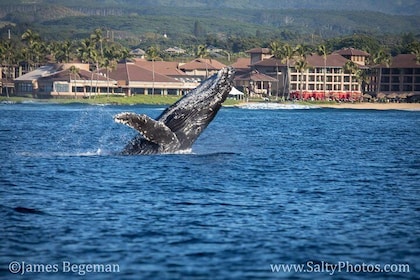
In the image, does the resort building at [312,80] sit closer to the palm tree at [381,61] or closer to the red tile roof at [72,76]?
the palm tree at [381,61]

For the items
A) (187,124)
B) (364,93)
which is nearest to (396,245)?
(187,124)

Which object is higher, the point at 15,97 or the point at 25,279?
the point at 25,279

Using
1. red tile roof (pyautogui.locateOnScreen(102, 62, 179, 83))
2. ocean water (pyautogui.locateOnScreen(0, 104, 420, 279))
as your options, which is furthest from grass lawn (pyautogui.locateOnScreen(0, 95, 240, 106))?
ocean water (pyautogui.locateOnScreen(0, 104, 420, 279))

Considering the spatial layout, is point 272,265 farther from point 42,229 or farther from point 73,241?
point 42,229

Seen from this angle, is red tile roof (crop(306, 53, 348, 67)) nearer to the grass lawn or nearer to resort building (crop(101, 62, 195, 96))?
the grass lawn

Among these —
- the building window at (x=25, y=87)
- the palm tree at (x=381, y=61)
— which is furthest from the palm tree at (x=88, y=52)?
the palm tree at (x=381, y=61)

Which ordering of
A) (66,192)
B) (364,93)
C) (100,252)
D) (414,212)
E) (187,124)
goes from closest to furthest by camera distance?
(100,252) < (414,212) < (66,192) < (187,124) < (364,93)
